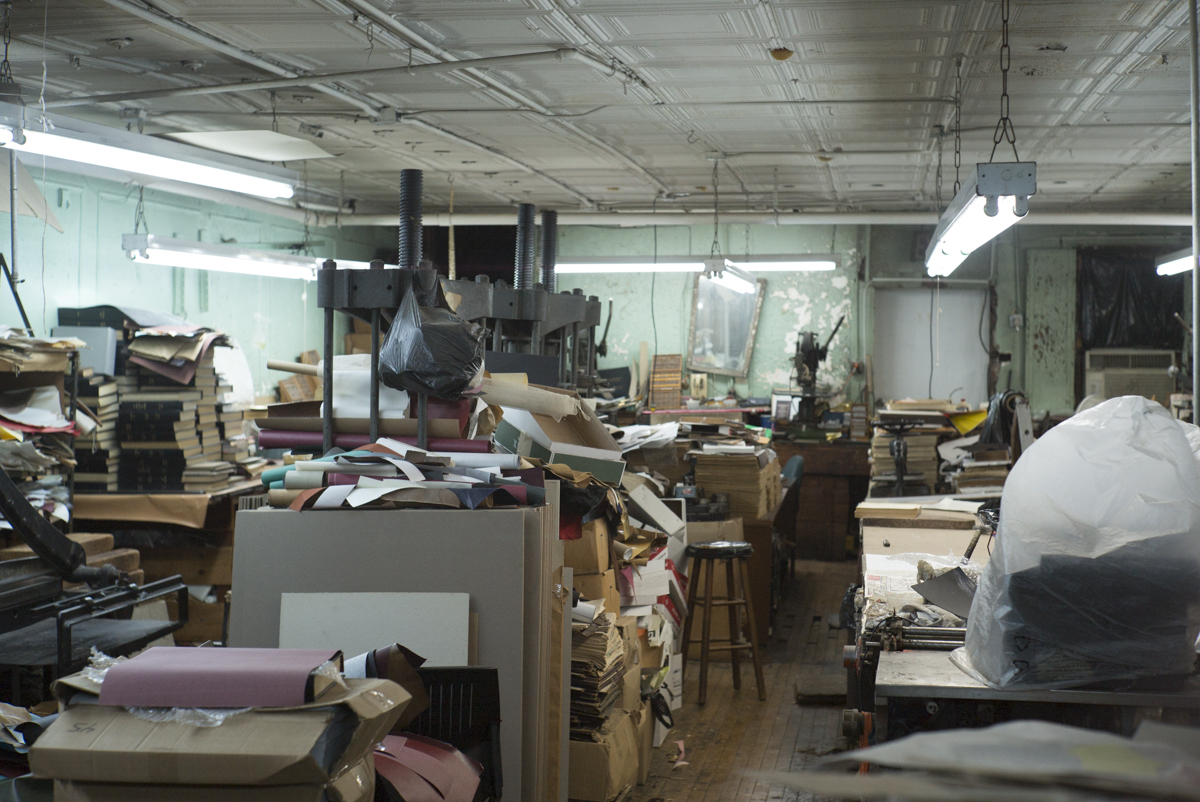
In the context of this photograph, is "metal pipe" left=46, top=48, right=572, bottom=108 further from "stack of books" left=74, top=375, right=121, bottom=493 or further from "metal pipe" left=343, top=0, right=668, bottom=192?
"stack of books" left=74, top=375, right=121, bottom=493

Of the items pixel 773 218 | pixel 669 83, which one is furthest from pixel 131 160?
pixel 773 218

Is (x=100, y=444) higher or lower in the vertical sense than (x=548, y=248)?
lower

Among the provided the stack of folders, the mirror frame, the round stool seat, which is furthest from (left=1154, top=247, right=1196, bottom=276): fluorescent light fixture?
A: the stack of folders

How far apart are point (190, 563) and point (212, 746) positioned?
4663mm

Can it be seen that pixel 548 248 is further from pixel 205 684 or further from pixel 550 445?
pixel 205 684

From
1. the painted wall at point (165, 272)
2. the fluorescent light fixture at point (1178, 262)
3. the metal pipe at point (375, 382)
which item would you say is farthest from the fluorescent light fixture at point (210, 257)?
the fluorescent light fixture at point (1178, 262)

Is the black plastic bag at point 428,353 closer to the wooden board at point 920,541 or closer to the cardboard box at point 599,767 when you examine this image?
the cardboard box at point 599,767

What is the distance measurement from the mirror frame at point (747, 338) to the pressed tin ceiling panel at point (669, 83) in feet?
8.13

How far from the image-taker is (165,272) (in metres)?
7.93

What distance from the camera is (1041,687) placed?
1870mm

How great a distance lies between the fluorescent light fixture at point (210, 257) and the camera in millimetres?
6277

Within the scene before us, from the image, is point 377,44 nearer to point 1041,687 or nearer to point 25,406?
point 25,406

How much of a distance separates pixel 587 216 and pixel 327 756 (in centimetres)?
846

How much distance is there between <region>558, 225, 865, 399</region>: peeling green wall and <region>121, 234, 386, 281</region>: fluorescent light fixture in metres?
4.22
